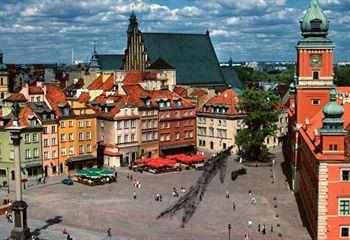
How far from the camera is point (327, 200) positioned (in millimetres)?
46938

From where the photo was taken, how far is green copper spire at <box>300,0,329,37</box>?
65.5 m

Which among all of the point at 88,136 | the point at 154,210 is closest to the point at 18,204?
the point at 154,210

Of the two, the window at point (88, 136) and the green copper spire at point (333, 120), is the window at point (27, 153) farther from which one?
the green copper spire at point (333, 120)

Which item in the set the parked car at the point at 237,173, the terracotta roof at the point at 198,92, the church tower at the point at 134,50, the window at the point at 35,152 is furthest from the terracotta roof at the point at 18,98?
the church tower at the point at 134,50

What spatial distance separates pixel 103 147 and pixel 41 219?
30.5 m

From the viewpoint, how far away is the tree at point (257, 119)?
280 feet

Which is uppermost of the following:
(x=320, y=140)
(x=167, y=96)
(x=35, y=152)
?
(x=167, y=96)

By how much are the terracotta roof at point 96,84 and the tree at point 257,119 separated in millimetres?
27528

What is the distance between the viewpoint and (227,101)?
329ft

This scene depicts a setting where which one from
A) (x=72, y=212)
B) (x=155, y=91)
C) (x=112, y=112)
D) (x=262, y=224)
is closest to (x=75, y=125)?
(x=112, y=112)

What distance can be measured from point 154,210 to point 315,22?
1039 inches

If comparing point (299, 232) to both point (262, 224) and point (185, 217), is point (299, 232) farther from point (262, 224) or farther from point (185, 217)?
point (185, 217)

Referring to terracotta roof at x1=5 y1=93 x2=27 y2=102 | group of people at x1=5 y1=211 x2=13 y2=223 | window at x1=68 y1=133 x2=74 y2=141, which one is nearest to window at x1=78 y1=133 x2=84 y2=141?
window at x1=68 y1=133 x2=74 y2=141

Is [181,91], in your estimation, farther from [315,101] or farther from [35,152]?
[315,101]
